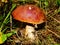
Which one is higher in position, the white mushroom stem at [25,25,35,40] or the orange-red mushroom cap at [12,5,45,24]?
the orange-red mushroom cap at [12,5,45,24]

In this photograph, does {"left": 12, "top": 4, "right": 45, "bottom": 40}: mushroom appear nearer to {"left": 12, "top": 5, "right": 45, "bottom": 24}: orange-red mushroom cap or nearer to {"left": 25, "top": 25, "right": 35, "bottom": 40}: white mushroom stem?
{"left": 12, "top": 5, "right": 45, "bottom": 24}: orange-red mushroom cap

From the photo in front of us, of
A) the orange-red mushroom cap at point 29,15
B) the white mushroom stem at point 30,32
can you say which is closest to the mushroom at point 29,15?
the orange-red mushroom cap at point 29,15

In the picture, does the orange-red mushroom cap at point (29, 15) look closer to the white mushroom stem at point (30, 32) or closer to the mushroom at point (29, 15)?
the mushroom at point (29, 15)

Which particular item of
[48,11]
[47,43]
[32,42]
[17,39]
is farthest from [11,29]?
[48,11]

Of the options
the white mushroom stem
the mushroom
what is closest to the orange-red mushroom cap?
the mushroom

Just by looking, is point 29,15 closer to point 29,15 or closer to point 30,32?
point 29,15

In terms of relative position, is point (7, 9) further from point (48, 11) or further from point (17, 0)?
point (48, 11)

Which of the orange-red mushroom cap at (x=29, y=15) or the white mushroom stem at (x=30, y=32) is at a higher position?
the orange-red mushroom cap at (x=29, y=15)

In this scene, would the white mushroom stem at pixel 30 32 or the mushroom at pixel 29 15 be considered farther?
the white mushroom stem at pixel 30 32

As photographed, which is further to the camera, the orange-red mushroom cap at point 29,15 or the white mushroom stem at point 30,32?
the white mushroom stem at point 30,32
